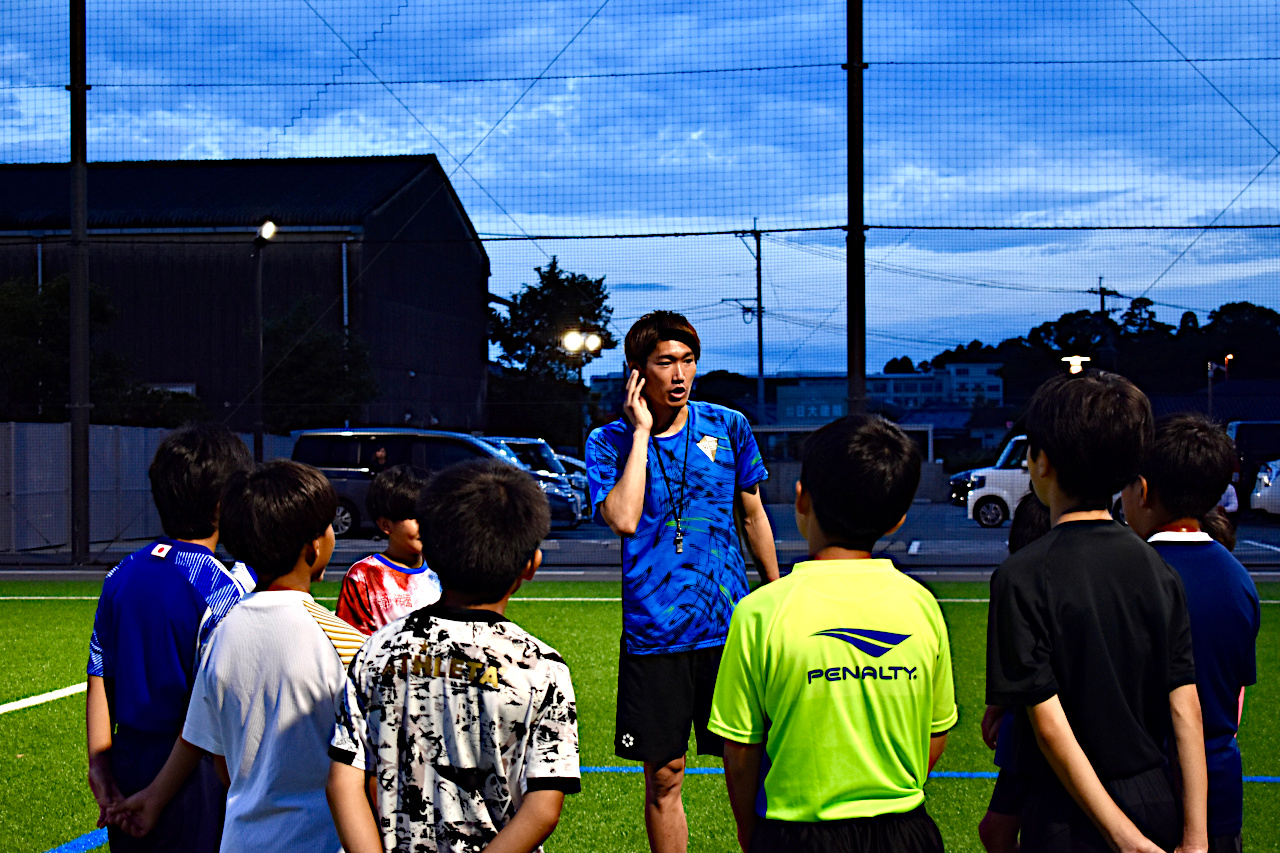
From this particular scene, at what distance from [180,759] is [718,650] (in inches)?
71.9

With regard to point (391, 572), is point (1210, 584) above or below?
above

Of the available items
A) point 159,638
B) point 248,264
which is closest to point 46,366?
point 248,264

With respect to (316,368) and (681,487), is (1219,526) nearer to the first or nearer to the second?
(681,487)

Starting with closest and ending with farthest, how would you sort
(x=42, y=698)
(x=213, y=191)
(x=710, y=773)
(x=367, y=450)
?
1. (x=710, y=773)
2. (x=42, y=698)
3. (x=367, y=450)
4. (x=213, y=191)

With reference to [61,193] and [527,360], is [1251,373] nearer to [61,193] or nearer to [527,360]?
[527,360]

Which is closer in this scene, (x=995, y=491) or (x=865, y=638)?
(x=865, y=638)

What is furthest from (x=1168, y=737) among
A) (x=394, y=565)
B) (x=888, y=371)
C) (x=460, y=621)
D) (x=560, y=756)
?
(x=888, y=371)

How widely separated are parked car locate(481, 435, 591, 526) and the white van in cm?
699

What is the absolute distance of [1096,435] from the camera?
2.33m

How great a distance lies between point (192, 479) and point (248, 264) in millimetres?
28792

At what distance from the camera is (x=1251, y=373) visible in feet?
61.6

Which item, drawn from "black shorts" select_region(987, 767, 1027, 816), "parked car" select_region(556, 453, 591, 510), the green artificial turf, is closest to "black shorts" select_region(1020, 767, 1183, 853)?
"black shorts" select_region(987, 767, 1027, 816)

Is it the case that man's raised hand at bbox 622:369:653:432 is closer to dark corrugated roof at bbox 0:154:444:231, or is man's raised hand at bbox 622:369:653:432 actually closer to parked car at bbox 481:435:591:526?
parked car at bbox 481:435:591:526

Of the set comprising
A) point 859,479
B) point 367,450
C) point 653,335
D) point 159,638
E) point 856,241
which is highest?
point 856,241
